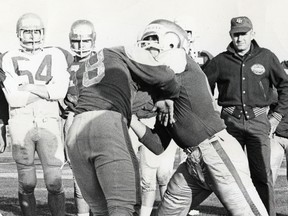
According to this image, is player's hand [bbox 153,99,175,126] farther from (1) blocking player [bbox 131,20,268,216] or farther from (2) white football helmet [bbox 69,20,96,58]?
(2) white football helmet [bbox 69,20,96,58]

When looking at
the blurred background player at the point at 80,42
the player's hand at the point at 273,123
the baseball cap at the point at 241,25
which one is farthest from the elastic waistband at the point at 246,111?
the blurred background player at the point at 80,42

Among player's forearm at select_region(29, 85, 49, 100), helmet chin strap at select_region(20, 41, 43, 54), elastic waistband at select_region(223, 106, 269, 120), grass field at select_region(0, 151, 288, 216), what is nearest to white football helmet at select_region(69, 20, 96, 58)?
helmet chin strap at select_region(20, 41, 43, 54)

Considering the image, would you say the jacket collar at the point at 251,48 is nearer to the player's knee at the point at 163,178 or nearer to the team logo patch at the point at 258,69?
the team logo patch at the point at 258,69

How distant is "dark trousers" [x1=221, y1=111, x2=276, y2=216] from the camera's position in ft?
21.8

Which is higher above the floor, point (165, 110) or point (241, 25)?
point (241, 25)

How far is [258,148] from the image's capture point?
22.0 feet

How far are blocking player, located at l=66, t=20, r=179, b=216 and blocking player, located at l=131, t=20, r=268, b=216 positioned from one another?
297 millimetres

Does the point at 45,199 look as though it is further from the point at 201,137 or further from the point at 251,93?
the point at 201,137

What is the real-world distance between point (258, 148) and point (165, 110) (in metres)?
2.27

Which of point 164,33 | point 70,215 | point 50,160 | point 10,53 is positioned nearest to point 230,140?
point 164,33

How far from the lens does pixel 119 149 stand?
14.0ft

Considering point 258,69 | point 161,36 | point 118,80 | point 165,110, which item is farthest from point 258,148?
point 118,80

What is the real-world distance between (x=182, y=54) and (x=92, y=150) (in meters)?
0.88

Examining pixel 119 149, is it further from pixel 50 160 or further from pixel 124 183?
pixel 50 160
